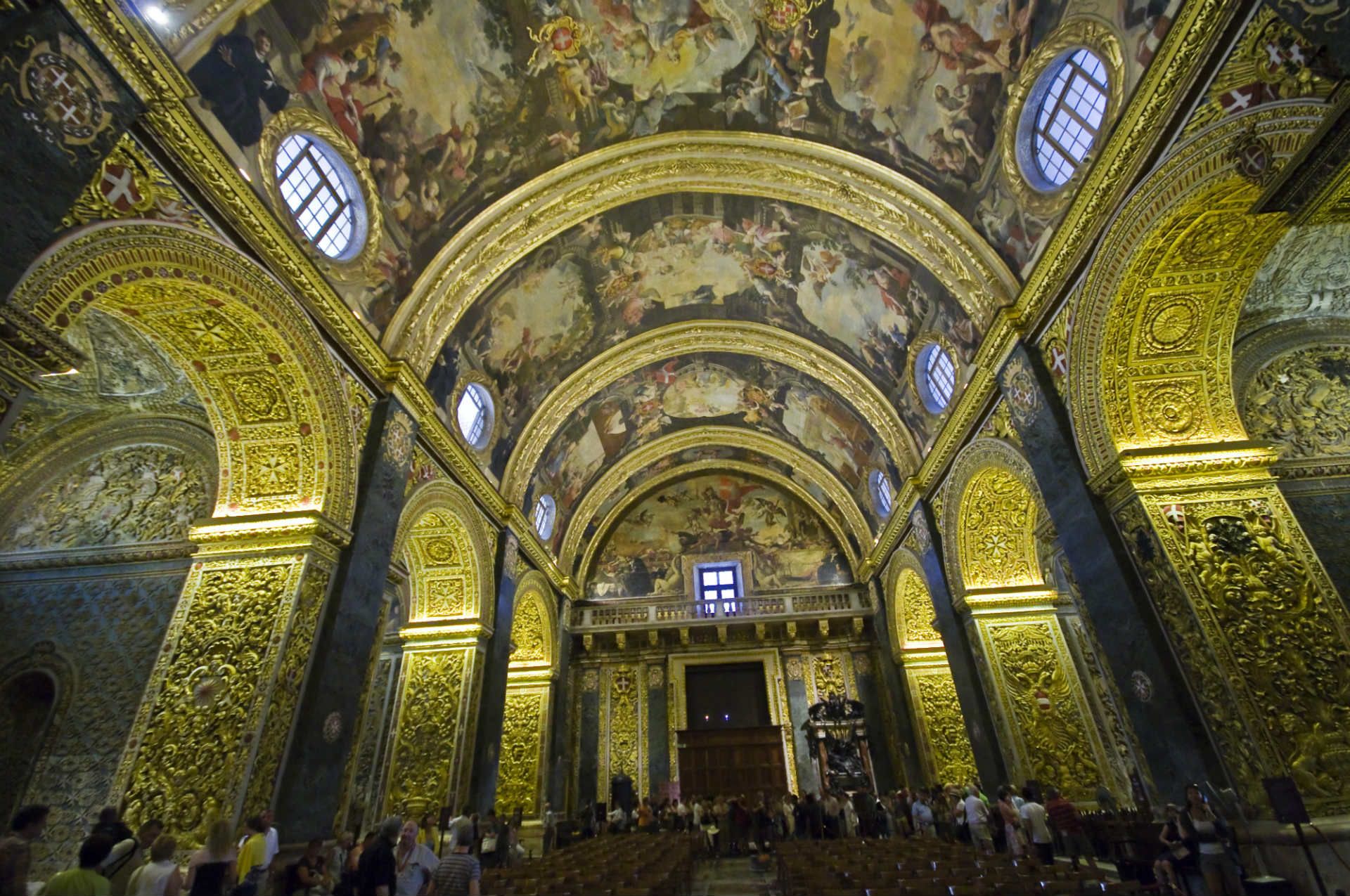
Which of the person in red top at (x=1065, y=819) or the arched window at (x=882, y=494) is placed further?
the arched window at (x=882, y=494)

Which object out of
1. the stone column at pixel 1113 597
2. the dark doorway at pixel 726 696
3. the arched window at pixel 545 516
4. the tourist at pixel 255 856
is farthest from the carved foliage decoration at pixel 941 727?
the tourist at pixel 255 856

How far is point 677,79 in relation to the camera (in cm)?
1116

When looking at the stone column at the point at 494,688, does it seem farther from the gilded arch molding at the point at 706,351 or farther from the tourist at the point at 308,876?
the tourist at the point at 308,876

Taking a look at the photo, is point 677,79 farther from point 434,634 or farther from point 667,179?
point 434,634

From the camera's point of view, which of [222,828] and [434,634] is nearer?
[222,828]

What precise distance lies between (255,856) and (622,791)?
13.1 metres

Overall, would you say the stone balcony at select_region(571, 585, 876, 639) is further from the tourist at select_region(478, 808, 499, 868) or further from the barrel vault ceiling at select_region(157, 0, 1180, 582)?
the tourist at select_region(478, 808, 499, 868)

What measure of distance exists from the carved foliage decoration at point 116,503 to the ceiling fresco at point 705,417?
7.13 meters

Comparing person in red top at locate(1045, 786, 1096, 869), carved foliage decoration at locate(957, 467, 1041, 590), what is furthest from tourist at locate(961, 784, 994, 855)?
carved foliage decoration at locate(957, 467, 1041, 590)

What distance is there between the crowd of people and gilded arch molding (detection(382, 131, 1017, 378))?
6.98m

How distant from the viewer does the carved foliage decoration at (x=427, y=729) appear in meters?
11.7

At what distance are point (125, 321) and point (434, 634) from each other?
754 centimetres

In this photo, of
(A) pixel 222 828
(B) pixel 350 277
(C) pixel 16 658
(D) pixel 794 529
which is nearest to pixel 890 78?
(B) pixel 350 277

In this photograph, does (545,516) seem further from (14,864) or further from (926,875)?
(14,864)
